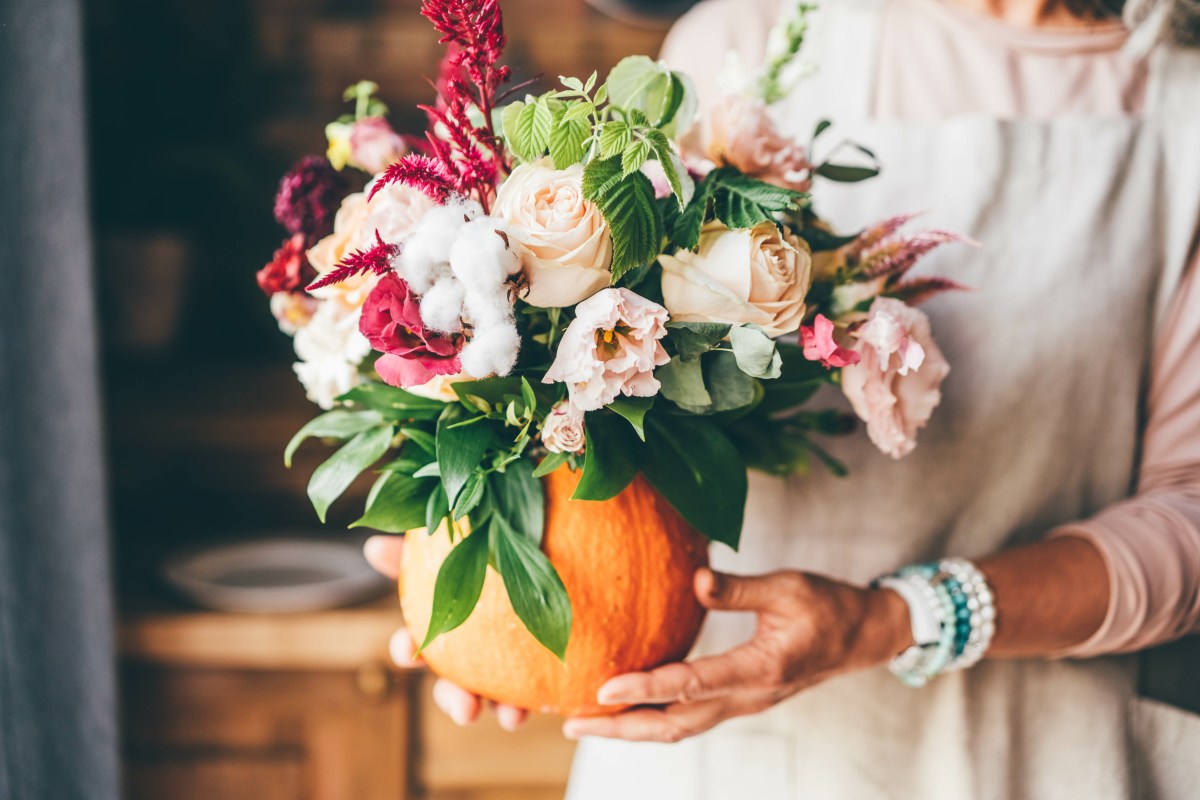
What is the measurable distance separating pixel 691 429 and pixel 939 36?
541 mm

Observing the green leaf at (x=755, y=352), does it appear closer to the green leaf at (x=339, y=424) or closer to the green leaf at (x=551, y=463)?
the green leaf at (x=551, y=463)

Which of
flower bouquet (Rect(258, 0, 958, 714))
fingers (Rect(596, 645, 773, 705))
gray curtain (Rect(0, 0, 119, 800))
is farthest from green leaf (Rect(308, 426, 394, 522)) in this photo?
gray curtain (Rect(0, 0, 119, 800))

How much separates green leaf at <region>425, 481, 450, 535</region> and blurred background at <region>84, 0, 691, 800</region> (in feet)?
2.68

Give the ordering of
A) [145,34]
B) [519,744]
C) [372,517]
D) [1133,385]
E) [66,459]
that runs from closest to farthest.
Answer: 1. [372,517]
2. [1133,385]
3. [66,459]
4. [519,744]
5. [145,34]

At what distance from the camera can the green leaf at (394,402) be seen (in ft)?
1.98

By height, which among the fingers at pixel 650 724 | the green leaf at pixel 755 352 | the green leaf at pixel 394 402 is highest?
the green leaf at pixel 755 352

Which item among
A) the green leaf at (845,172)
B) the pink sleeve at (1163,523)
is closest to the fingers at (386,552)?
the green leaf at (845,172)

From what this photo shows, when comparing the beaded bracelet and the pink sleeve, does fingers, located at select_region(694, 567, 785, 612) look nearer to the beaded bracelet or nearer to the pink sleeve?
the beaded bracelet

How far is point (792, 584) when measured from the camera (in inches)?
26.8

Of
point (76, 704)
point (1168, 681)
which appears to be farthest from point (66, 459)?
point (1168, 681)

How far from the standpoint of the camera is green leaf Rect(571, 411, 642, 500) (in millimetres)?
559

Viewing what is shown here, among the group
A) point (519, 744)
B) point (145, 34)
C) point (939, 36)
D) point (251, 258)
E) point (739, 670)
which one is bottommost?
point (519, 744)

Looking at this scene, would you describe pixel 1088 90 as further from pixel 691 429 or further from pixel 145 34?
pixel 145 34

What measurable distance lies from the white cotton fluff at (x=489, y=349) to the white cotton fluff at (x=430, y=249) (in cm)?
4
